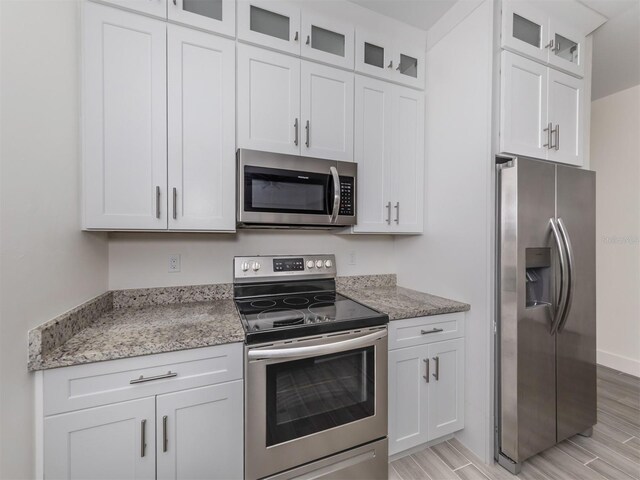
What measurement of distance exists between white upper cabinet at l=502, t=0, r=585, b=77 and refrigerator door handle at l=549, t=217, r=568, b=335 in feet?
3.36

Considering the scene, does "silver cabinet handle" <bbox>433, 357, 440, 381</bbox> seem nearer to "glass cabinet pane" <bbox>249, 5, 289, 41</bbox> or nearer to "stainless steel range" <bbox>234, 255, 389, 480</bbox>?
"stainless steel range" <bbox>234, 255, 389, 480</bbox>

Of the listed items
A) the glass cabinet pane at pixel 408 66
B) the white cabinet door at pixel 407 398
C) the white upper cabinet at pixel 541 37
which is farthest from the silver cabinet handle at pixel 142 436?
the white upper cabinet at pixel 541 37

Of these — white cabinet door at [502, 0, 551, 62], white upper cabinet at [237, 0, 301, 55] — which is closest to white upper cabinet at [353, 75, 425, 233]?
white upper cabinet at [237, 0, 301, 55]

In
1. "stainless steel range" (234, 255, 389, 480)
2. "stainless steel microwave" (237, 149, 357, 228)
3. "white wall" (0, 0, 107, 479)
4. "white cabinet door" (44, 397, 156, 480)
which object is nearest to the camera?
"white wall" (0, 0, 107, 479)

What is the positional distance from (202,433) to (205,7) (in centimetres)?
207

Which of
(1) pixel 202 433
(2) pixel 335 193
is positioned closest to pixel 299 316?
(1) pixel 202 433

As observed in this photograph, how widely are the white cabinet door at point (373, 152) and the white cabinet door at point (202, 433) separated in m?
1.22

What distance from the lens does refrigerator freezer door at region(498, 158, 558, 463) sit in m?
1.58

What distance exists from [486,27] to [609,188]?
252 centimetres

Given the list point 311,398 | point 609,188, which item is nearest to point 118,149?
point 311,398

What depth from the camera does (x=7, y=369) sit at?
2.96ft

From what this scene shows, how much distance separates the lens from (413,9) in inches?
74.9

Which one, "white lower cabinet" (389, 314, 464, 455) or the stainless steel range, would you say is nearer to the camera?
the stainless steel range

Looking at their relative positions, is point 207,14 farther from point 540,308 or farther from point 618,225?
point 618,225
